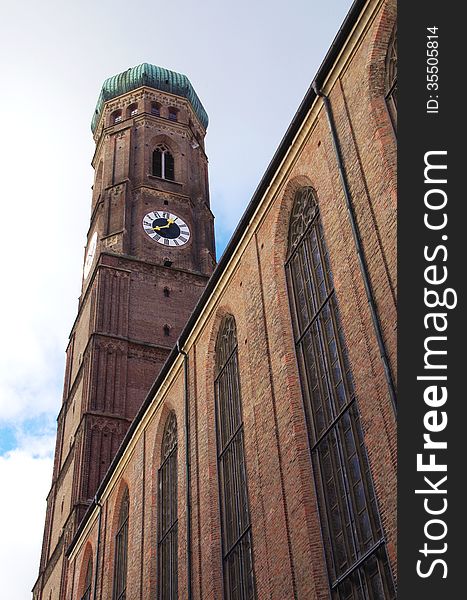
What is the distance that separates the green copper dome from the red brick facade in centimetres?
2800

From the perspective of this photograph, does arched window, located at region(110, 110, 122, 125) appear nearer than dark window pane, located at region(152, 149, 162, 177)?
No

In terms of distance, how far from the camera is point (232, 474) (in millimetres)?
15781

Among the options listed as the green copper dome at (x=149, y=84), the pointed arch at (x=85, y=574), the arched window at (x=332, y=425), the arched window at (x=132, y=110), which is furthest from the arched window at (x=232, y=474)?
the green copper dome at (x=149, y=84)

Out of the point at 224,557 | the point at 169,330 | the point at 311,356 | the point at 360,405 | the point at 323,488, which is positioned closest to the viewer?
the point at 360,405

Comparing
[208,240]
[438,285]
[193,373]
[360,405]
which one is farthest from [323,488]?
[208,240]

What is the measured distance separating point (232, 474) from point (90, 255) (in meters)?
25.6

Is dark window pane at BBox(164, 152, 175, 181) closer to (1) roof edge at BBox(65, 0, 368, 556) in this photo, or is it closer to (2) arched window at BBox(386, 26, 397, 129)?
(1) roof edge at BBox(65, 0, 368, 556)

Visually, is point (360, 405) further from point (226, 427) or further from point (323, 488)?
point (226, 427)

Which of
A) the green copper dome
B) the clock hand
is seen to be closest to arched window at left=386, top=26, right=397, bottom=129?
the clock hand

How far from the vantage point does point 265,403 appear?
47.6ft

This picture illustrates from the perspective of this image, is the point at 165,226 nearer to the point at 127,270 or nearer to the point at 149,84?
the point at 127,270

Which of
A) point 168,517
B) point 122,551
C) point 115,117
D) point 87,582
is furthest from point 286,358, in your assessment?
point 115,117

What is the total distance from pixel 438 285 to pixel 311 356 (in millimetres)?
6419

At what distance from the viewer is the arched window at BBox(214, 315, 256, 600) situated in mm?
14453
